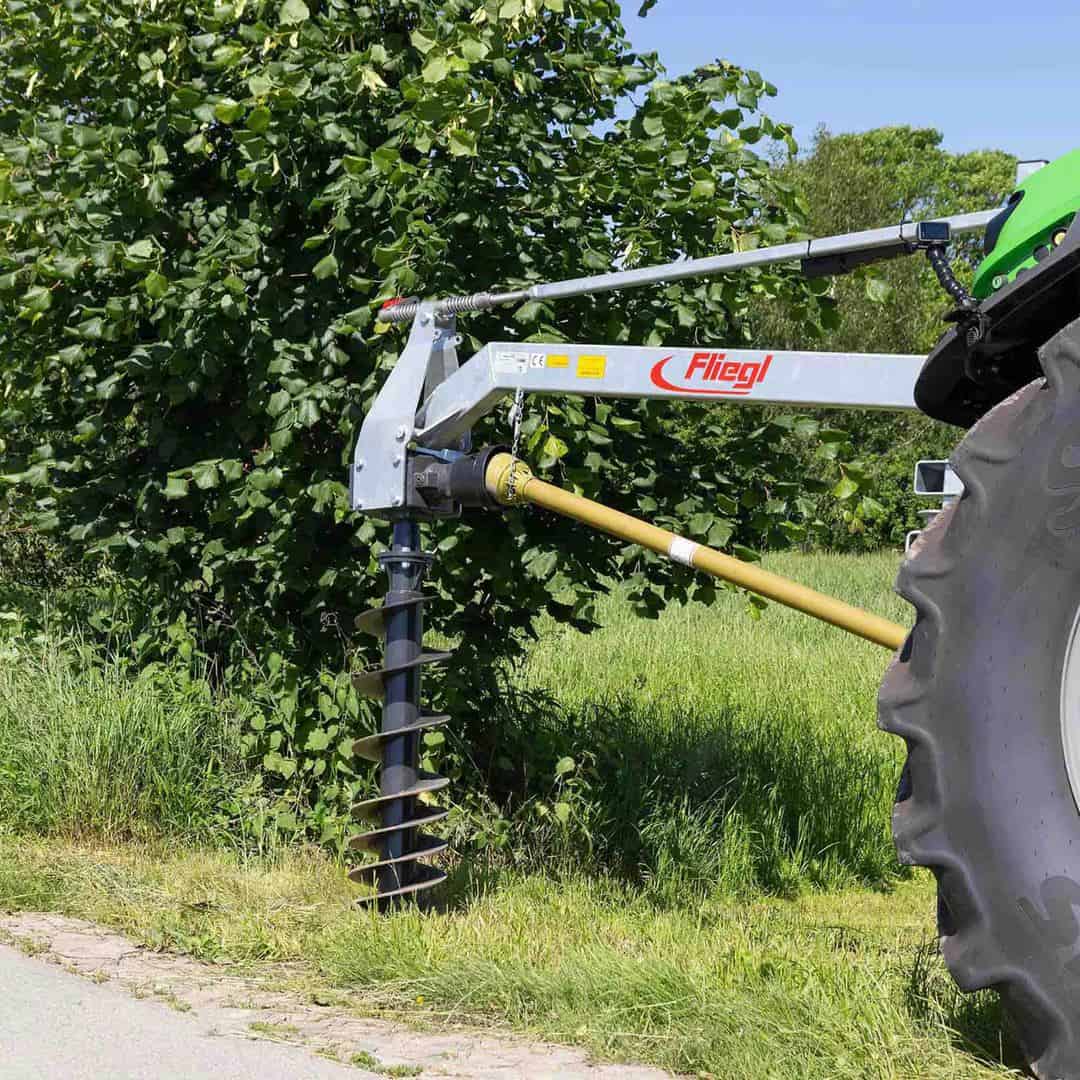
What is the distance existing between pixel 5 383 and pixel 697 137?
2.86 metres

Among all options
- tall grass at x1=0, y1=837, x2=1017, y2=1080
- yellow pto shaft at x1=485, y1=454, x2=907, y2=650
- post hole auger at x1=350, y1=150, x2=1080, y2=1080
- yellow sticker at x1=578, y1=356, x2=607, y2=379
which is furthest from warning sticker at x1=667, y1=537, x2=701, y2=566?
tall grass at x1=0, y1=837, x2=1017, y2=1080

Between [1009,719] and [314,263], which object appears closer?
[1009,719]

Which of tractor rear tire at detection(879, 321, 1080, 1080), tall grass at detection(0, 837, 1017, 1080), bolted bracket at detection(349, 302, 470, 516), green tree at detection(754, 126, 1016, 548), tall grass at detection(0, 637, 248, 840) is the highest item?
green tree at detection(754, 126, 1016, 548)

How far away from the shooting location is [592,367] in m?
4.21

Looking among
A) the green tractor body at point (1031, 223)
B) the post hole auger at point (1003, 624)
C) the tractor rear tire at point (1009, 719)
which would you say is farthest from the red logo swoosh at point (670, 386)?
the tractor rear tire at point (1009, 719)

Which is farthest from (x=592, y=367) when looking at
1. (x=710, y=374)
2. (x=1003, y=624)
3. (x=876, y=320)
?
(x=876, y=320)

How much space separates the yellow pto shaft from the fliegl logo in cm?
39

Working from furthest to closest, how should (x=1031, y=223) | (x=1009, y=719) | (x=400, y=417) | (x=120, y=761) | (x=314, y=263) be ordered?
(x=120, y=761) < (x=314, y=263) < (x=400, y=417) < (x=1031, y=223) < (x=1009, y=719)

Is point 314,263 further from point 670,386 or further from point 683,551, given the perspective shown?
point 683,551

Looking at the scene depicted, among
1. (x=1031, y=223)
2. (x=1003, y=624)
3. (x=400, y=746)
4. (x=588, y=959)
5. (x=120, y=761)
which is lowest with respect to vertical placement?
(x=588, y=959)

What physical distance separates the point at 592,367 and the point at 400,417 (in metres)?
0.66

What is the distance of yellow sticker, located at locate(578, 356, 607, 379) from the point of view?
13.7ft

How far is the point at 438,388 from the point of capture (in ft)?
14.9

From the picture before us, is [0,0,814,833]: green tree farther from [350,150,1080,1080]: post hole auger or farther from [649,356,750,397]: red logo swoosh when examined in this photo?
[350,150,1080,1080]: post hole auger
